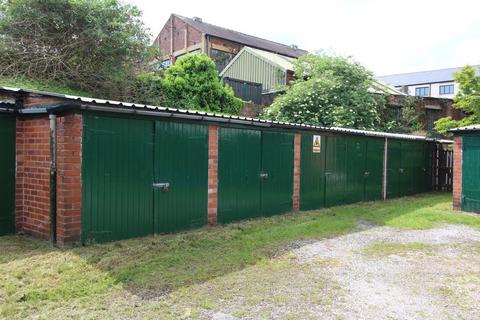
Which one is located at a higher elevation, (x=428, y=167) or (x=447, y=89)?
(x=447, y=89)

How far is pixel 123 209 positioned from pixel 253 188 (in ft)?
10.1

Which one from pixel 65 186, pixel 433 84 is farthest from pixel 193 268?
pixel 433 84

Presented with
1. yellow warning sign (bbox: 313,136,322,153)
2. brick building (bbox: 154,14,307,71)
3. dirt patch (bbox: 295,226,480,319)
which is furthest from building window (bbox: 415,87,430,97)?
dirt patch (bbox: 295,226,480,319)

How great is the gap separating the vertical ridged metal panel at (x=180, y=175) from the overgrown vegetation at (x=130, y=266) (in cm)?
33

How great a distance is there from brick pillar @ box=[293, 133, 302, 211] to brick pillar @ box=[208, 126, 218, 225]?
2.50m

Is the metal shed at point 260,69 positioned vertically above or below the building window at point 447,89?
below

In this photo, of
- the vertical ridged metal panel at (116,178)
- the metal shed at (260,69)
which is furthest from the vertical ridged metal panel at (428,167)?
the vertical ridged metal panel at (116,178)

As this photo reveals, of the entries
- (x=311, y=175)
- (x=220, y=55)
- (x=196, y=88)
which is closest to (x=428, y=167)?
(x=311, y=175)

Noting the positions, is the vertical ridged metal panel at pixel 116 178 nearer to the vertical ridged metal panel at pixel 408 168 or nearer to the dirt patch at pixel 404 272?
the dirt patch at pixel 404 272

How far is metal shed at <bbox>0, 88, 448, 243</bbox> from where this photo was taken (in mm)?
5488

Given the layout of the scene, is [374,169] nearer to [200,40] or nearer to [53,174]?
[53,174]

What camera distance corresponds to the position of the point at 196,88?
1441 centimetres

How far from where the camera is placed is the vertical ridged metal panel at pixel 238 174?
7.59 meters

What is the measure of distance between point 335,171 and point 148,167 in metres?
5.77
